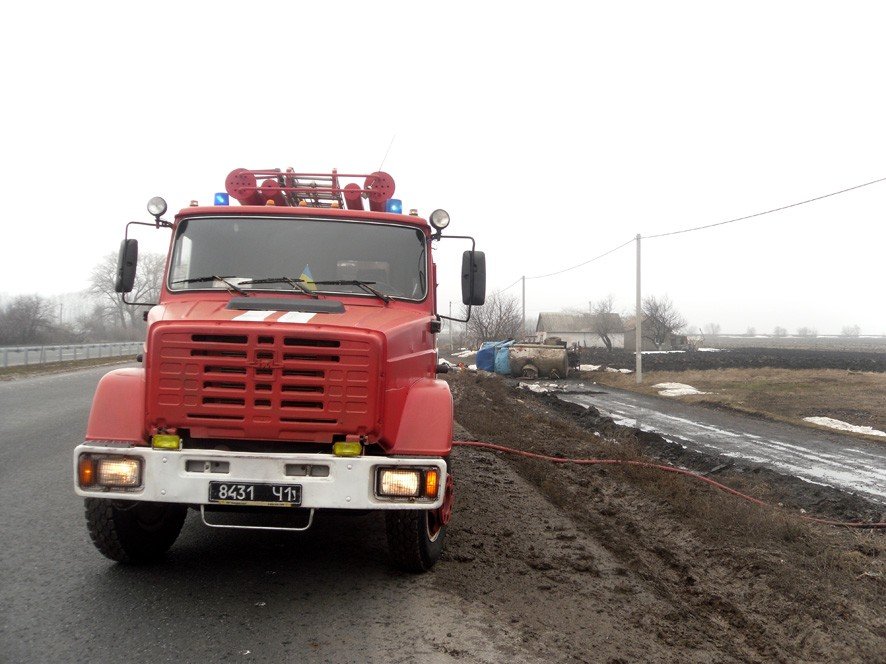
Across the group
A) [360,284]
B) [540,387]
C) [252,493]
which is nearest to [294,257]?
[360,284]

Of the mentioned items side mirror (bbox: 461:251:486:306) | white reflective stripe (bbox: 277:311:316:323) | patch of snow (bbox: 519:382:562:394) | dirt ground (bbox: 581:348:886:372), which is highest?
side mirror (bbox: 461:251:486:306)

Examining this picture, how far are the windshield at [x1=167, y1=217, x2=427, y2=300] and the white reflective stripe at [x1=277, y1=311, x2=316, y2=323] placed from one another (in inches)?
28.0

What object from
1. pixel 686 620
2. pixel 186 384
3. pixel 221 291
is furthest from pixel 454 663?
pixel 221 291

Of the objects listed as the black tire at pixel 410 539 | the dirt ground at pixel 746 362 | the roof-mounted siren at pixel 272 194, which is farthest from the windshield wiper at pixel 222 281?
the dirt ground at pixel 746 362

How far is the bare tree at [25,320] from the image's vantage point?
4699 centimetres

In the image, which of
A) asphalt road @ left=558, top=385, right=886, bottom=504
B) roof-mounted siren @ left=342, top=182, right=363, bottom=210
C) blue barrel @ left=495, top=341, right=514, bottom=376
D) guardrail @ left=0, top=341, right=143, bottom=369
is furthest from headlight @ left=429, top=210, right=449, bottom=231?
guardrail @ left=0, top=341, right=143, bottom=369

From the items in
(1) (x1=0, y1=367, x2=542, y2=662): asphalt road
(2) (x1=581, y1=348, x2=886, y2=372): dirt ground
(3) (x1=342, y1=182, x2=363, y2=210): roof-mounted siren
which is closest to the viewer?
(1) (x1=0, y1=367, x2=542, y2=662): asphalt road

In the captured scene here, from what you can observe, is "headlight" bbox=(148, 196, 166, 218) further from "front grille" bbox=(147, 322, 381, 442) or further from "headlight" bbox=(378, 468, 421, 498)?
"headlight" bbox=(378, 468, 421, 498)

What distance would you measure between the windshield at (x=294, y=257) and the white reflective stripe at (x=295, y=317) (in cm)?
71

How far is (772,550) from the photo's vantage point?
5250 mm

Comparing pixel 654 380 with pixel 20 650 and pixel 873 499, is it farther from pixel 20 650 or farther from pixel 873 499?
pixel 20 650

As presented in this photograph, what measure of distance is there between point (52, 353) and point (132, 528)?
33.6m

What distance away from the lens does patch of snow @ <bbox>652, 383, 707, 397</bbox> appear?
2170 centimetres

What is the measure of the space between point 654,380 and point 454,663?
2434 centimetres
